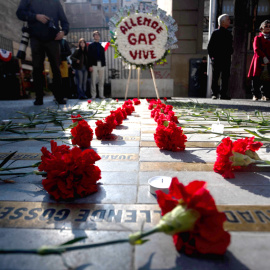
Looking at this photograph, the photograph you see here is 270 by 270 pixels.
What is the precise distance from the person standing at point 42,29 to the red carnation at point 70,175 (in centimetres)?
436

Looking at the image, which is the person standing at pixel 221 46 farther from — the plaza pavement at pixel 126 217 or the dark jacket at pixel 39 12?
the plaza pavement at pixel 126 217

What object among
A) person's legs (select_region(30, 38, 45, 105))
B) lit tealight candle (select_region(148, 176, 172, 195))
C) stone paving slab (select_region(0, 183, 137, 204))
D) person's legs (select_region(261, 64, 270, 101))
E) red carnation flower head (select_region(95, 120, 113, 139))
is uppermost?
person's legs (select_region(30, 38, 45, 105))

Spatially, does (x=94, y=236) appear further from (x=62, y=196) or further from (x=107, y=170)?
(x=107, y=170)

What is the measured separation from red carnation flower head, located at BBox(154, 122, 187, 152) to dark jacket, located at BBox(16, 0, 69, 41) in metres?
3.95

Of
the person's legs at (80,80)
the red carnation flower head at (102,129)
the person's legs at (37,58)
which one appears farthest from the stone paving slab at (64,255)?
the person's legs at (80,80)

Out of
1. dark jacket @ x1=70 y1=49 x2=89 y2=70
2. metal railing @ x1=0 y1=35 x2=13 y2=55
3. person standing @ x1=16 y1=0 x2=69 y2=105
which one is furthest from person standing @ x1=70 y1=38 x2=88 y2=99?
metal railing @ x1=0 y1=35 x2=13 y2=55

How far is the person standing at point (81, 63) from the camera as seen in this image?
7906 millimetres

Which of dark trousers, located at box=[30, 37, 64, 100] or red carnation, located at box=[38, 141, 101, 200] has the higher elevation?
dark trousers, located at box=[30, 37, 64, 100]

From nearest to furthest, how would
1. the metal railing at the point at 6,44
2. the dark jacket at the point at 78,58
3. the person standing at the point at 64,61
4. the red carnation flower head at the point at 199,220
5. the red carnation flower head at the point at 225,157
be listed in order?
the red carnation flower head at the point at 199,220 < the red carnation flower head at the point at 225,157 < the person standing at the point at 64,61 < the dark jacket at the point at 78,58 < the metal railing at the point at 6,44

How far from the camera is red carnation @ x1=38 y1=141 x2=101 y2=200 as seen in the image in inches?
46.6

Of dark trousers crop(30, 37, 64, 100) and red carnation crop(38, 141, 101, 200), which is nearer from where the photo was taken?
red carnation crop(38, 141, 101, 200)

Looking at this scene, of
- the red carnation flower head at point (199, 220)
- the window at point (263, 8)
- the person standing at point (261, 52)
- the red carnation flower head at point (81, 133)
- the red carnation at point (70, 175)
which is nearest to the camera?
the red carnation flower head at point (199, 220)

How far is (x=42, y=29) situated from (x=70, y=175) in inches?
180

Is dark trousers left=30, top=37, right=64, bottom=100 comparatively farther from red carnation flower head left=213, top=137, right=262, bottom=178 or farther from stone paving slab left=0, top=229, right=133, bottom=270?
stone paving slab left=0, top=229, right=133, bottom=270
